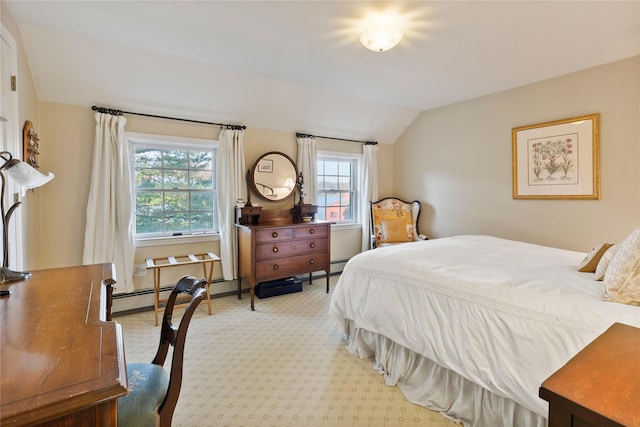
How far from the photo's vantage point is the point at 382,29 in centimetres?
214

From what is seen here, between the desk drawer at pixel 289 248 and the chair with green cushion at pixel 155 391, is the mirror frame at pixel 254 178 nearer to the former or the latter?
the desk drawer at pixel 289 248

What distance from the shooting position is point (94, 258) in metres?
2.89

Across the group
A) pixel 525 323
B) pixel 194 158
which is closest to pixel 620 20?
pixel 525 323

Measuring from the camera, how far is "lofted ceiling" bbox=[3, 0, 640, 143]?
6.85 ft

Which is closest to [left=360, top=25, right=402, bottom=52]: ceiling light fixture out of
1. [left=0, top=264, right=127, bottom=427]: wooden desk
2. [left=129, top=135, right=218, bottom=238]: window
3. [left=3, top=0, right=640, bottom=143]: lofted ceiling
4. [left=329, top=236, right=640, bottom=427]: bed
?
[left=3, top=0, right=640, bottom=143]: lofted ceiling

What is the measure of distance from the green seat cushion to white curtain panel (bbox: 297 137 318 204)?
10.1 feet

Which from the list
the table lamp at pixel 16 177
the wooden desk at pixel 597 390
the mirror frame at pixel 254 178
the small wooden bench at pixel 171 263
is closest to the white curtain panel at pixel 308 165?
the mirror frame at pixel 254 178

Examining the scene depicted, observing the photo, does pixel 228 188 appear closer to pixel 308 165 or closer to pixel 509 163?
pixel 308 165

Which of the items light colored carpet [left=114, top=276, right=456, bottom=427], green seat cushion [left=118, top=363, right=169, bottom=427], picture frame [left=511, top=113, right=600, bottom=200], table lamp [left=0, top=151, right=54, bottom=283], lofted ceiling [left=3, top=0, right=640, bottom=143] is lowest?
light colored carpet [left=114, top=276, right=456, bottom=427]

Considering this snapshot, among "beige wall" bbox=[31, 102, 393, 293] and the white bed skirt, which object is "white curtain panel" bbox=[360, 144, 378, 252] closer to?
the white bed skirt

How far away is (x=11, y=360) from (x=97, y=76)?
2.82 meters

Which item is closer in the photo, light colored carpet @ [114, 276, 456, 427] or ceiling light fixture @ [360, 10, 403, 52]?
light colored carpet @ [114, 276, 456, 427]

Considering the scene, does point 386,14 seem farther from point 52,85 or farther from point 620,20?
point 52,85

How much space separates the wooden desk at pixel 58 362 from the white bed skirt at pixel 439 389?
67.2 inches
